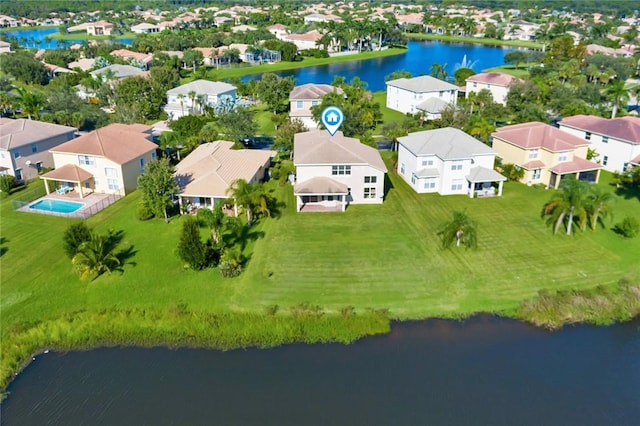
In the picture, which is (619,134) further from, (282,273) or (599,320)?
(282,273)

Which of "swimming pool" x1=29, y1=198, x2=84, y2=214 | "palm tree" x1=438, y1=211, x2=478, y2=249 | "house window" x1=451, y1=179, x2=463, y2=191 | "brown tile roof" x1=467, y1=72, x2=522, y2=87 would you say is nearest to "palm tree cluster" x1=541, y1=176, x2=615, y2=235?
"palm tree" x1=438, y1=211, x2=478, y2=249

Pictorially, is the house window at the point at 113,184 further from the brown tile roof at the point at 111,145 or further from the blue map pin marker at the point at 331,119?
the blue map pin marker at the point at 331,119

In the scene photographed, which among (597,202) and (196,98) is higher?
(597,202)

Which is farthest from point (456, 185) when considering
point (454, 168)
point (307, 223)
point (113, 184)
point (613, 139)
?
point (113, 184)

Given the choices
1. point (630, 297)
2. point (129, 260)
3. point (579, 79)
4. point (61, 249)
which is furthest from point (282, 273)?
point (579, 79)

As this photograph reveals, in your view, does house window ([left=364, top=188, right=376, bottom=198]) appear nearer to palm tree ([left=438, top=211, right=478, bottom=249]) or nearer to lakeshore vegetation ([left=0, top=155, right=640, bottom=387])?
lakeshore vegetation ([left=0, top=155, right=640, bottom=387])

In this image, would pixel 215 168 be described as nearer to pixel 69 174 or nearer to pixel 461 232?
pixel 69 174

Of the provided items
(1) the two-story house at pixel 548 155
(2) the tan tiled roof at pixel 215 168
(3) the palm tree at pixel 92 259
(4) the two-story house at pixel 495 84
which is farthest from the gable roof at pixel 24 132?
(4) the two-story house at pixel 495 84
